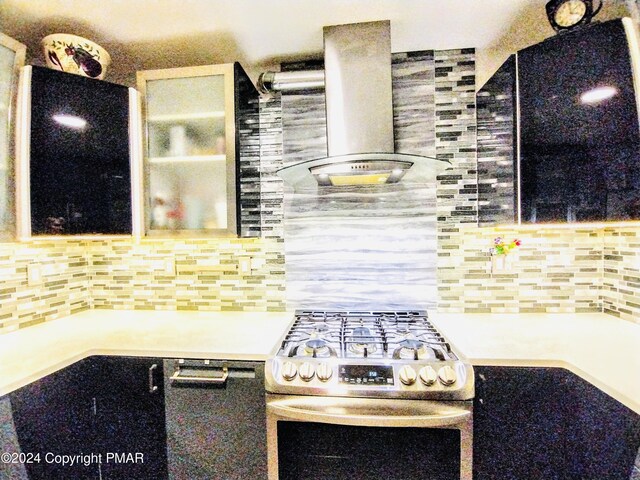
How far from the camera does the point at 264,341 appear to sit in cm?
132

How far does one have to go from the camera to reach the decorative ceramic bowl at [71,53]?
135 centimetres

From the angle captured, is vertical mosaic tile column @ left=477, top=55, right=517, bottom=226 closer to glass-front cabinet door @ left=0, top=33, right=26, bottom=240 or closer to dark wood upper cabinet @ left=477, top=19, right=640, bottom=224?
dark wood upper cabinet @ left=477, top=19, right=640, bottom=224

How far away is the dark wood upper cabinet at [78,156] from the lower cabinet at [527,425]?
170 centimetres

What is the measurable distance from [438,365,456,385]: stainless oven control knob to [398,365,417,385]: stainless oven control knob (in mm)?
90

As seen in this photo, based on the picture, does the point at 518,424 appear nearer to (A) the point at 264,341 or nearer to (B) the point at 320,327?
(B) the point at 320,327

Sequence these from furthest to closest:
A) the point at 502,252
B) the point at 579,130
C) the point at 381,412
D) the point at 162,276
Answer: the point at 162,276, the point at 502,252, the point at 579,130, the point at 381,412

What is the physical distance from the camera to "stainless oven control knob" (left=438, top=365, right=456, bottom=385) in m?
1.07

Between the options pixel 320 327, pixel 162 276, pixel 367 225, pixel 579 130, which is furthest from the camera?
pixel 162 276

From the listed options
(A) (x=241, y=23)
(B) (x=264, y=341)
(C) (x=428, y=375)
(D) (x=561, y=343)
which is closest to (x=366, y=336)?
(C) (x=428, y=375)

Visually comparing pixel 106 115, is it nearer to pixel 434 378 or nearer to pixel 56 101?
pixel 56 101

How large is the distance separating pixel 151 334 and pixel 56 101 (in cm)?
107

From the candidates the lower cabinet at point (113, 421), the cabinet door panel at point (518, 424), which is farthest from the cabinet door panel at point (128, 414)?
the cabinet door panel at point (518, 424)

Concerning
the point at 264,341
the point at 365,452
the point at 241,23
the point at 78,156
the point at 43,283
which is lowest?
the point at 365,452

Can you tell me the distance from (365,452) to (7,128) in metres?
1.84
